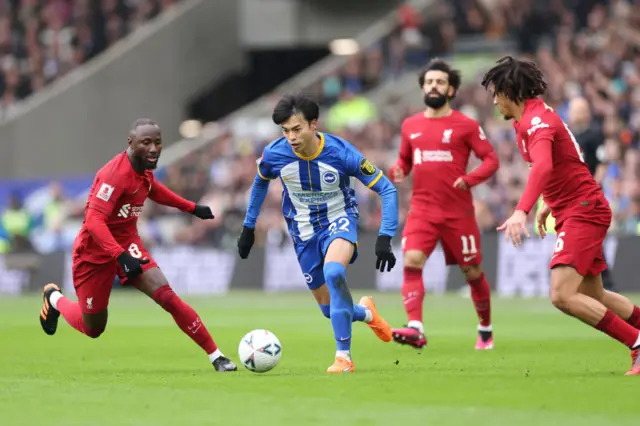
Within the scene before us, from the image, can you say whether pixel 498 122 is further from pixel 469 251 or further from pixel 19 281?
pixel 469 251

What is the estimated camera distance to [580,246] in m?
9.09

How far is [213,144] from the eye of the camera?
3097 cm

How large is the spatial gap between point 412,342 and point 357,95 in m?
18.6

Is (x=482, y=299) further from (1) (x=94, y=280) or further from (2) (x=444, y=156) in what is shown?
(1) (x=94, y=280)

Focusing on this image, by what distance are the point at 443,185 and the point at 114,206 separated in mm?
3623

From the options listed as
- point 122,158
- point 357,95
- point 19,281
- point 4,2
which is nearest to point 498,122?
point 357,95

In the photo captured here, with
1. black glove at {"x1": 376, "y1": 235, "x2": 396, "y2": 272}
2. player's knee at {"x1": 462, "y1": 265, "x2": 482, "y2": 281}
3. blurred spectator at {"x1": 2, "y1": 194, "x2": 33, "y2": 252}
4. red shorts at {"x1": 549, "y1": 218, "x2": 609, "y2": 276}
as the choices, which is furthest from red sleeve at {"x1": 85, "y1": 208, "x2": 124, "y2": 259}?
blurred spectator at {"x1": 2, "y1": 194, "x2": 33, "y2": 252}

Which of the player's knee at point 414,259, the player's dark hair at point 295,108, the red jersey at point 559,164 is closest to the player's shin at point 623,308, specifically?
the red jersey at point 559,164

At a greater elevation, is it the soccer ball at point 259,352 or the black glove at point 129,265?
the black glove at point 129,265

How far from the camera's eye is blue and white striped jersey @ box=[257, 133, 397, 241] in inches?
408

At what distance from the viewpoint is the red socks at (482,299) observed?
12531 mm

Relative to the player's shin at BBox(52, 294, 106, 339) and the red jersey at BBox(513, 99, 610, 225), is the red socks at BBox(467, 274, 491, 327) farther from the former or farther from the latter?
the player's shin at BBox(52, 294, 106, 339)

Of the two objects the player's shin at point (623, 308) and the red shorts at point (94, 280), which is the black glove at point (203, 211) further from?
the player's shin at point (623, 308)

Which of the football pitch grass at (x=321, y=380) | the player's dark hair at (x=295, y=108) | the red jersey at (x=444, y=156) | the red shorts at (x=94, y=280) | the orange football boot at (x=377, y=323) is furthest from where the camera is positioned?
the red jersey at (x=444, y=156)
